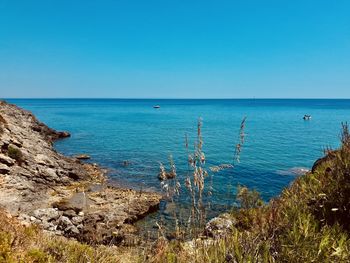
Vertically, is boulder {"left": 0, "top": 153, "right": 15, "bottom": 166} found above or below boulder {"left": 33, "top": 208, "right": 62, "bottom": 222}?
above

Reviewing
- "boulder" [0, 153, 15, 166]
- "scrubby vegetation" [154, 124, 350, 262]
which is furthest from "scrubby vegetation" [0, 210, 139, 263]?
"boulder" [0, 153, 15, 166]

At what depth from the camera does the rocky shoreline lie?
41.2 feet

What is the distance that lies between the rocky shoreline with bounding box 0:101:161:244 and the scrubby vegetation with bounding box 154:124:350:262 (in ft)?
22.6

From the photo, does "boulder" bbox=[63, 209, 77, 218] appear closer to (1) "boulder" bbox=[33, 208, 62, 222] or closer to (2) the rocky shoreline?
(2) the rocky shoreline

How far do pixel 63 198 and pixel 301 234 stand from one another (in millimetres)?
Answer: 16939

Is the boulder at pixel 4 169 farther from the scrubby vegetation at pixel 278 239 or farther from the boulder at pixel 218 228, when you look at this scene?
the boulder at pixel 218 228

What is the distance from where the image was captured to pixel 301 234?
3.94 m

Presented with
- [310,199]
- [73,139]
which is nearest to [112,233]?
[310,199]

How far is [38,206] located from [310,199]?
14.9 m

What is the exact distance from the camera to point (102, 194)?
63.0ft

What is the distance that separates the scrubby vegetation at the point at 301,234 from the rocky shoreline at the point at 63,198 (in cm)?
689

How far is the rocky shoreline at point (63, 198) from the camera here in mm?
12555

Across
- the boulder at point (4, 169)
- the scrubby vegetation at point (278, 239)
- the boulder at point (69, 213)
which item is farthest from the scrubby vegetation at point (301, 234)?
the boulder at point (4, 169)

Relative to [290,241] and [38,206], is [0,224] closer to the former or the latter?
[290,241]
